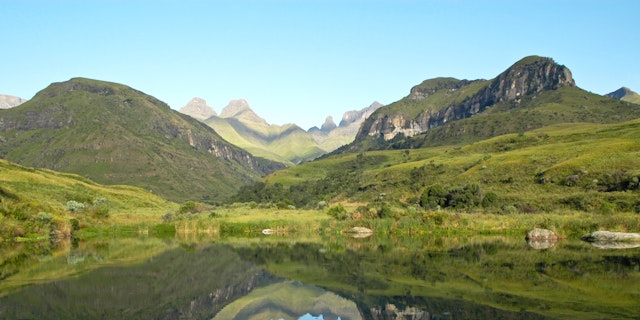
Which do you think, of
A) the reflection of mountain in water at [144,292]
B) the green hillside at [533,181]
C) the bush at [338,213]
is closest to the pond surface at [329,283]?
the reflection of mountain in water at [144,292]

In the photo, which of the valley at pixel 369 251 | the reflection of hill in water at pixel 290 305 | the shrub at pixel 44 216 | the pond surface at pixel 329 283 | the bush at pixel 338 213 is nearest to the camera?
the pond surface at pixel 329 283

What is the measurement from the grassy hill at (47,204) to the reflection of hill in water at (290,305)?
2462 inches

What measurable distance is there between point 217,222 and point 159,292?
6332 centimetres

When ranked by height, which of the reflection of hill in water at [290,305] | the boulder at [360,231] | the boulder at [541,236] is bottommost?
the boulder at [360,231]

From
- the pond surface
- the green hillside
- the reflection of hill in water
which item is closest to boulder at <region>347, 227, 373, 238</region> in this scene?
the green hillside

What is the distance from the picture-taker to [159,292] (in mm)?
39844

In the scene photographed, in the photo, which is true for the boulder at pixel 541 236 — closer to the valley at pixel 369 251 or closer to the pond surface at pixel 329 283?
the valley at pixel 369 251

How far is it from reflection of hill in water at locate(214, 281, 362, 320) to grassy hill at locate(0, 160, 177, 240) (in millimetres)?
62543

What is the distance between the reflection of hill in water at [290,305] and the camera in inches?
1300

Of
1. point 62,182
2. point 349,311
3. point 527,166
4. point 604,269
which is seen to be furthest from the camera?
point 62,182

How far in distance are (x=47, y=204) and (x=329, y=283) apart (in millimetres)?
89220

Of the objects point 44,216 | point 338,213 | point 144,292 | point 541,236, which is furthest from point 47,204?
point 541,236

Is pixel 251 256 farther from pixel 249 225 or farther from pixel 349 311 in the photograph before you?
pixel 249 225

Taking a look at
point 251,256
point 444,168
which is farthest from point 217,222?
point 444,168
